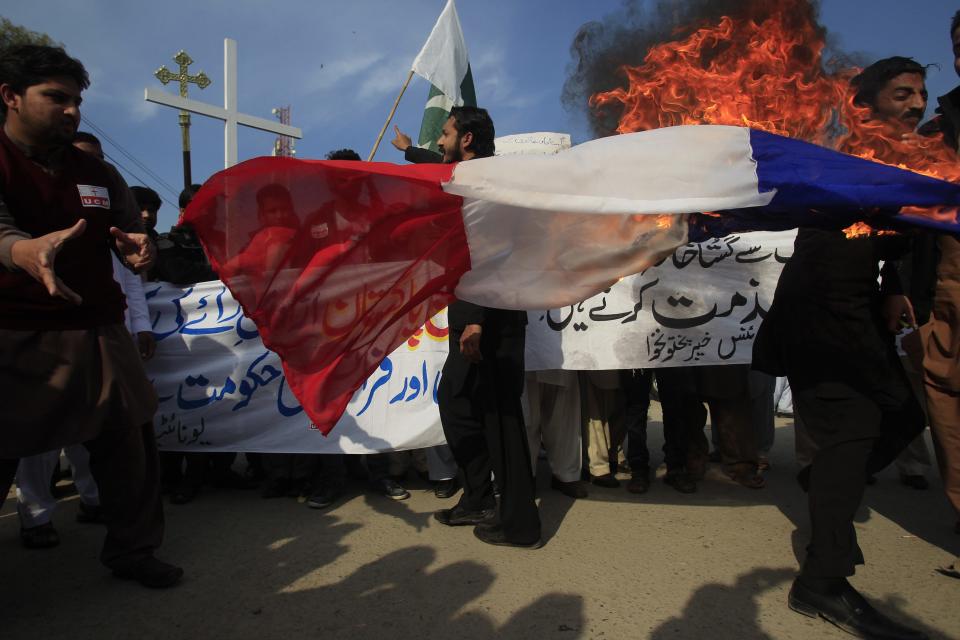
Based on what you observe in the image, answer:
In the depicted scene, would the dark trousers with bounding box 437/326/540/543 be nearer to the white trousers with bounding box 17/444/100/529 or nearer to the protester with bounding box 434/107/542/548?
the protester with bounding box 434/107/542/548

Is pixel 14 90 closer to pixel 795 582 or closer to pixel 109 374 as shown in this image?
pixel 109 374

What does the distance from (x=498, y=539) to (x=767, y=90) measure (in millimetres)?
2421

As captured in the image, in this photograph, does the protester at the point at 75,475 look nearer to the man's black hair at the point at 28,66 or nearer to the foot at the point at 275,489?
the man's black hair at the point at 28,66

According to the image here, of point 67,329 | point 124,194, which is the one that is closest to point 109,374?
point 67,329

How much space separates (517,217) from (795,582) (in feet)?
5.95

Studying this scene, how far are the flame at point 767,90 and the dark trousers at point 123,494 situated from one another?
8.73ft

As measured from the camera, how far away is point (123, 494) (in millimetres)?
2750

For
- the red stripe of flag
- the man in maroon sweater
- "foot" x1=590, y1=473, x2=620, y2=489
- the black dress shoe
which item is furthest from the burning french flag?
"foot" x1=590, y1=473, x2=620, y2=489

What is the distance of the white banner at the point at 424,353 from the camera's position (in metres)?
4.04

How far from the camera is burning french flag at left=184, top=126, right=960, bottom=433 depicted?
2.06 metres

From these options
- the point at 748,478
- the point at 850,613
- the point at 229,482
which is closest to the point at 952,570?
the point at 850,613

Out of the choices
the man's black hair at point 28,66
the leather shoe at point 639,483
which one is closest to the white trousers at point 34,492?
the man's black hair at point 28,66

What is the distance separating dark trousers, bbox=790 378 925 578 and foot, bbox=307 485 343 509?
2550 millimetres

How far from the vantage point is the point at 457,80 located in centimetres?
620
